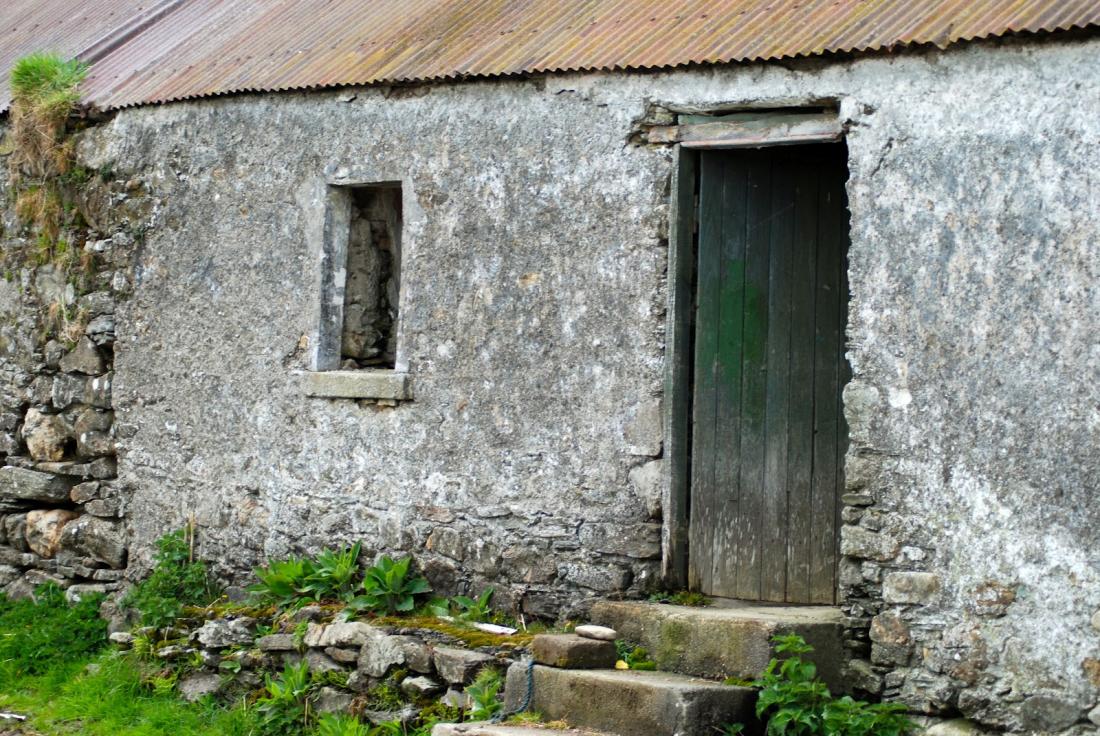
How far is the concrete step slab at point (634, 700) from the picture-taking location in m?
6.04

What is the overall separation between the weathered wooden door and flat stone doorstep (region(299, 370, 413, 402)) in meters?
1.67

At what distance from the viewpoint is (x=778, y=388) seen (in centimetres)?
726

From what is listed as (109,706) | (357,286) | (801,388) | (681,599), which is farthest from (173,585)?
(801,388)

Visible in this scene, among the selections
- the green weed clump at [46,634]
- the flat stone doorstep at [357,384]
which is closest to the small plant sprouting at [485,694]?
the flat stone doorstep at [357,384]

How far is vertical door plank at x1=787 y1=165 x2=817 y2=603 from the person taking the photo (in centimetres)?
718

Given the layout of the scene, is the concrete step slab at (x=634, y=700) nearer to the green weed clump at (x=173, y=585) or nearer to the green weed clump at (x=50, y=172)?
the green weed clump at (x=173, y=585)

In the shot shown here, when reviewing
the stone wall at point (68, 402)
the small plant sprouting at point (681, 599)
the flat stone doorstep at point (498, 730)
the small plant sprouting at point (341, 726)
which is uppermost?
the stone wall at point (68, 402)

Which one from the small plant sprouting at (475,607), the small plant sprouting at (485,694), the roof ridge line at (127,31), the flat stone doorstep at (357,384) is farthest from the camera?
the roof ridge line at (127,31)

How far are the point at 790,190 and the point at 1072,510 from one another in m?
2.24

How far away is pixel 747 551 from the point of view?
7.25m

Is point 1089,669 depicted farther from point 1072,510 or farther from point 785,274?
point 785,274

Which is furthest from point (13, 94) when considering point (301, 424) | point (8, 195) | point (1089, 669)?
point (1089, 669)

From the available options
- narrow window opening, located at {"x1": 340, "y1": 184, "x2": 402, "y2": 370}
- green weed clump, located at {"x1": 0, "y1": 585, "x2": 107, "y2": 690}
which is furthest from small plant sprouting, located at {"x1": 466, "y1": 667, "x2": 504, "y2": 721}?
green weed clump, located at {"x1": 0, "y1": 585, "x2": 107, "y2": 690}

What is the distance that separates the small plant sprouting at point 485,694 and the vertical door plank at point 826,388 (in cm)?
163
